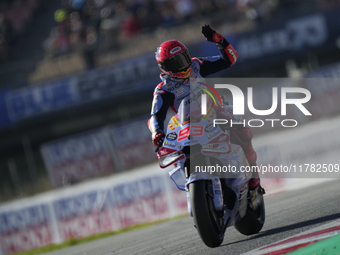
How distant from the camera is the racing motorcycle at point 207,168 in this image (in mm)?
4152

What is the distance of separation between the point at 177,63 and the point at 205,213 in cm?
142

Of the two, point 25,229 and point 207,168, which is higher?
point 207,168

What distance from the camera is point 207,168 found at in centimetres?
430

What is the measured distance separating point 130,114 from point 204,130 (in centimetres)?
1067

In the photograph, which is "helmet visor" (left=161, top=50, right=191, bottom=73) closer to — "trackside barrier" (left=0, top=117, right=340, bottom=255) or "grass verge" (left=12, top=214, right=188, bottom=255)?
"trackside barrier" (left=0, top=117, right=340, bottom=255)

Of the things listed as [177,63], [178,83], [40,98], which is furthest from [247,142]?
[40,98]

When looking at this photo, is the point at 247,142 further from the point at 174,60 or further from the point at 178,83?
the point at 174,60

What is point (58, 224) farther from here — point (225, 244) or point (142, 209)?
point (225, 244)

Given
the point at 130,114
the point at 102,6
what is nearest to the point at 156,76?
the point at 130,114

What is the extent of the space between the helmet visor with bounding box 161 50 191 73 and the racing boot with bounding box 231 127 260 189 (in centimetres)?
76

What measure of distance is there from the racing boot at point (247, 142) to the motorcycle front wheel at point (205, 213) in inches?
30.6

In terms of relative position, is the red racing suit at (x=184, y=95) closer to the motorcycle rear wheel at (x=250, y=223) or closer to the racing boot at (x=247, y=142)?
the racing boot at (x=247, y=142)

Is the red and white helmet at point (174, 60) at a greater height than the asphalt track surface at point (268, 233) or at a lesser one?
greater

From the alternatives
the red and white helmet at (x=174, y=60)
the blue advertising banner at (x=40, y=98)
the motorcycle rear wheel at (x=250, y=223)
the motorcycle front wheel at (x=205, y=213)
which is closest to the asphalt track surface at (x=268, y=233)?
the motorcycle rear wheel at (x=250, y=223)
